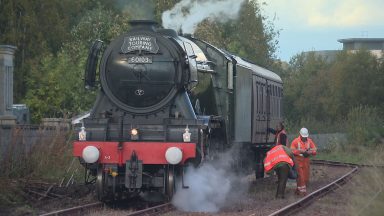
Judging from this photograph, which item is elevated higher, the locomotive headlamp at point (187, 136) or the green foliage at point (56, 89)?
the green foliage at point (56, 89)

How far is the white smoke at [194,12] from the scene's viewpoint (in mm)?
16603

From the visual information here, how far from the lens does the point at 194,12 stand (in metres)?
17.5

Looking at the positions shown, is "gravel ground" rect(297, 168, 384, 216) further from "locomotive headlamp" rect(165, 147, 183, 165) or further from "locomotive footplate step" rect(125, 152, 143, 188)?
"locomotive footplate step" rect(125, 152, 143, 188)

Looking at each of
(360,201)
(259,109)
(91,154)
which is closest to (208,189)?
(91,154)

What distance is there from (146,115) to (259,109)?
20.3 ft

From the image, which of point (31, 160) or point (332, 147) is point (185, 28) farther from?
point (332, 147)

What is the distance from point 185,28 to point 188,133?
184 inches

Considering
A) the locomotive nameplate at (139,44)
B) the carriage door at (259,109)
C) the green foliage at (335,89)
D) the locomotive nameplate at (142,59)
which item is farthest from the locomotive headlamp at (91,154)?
the green foliage at (335,89)

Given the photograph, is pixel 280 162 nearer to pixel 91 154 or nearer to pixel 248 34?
pixel 91 154

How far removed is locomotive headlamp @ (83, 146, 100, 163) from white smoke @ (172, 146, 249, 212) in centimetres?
158

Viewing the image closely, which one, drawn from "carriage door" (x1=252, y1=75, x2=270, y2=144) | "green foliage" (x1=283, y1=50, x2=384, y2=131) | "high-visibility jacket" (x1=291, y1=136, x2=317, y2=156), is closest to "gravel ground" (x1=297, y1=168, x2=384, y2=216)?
"high-visibility jacket" (x1=291, y1=136, x2=317, y2=156)

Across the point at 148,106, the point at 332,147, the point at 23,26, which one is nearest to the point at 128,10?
the point at 148,106

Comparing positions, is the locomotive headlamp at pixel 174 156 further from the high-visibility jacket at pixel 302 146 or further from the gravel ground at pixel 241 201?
the high-visibility jacket at pixel 302 146

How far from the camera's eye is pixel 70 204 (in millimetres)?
13305
